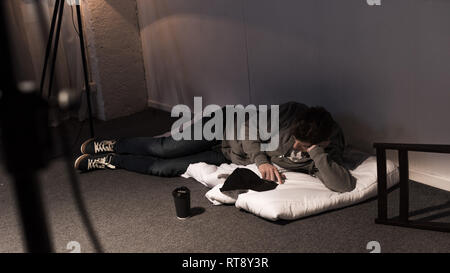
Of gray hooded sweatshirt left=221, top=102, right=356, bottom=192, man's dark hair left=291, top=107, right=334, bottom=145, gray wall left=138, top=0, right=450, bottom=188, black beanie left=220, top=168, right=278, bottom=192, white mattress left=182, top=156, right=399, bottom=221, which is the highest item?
gray wall left=138, top=0, right=450, bottom=188

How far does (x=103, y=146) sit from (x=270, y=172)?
1069 mm

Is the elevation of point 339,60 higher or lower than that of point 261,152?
higher

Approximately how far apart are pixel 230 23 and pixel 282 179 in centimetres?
138

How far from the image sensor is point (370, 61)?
219cm

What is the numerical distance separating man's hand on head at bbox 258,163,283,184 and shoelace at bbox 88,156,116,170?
3.12ft

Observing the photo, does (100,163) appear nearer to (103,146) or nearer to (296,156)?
(103,146)

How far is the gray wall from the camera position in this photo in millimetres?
1969

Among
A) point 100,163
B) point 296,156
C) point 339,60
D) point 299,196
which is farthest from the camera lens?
point 100,163

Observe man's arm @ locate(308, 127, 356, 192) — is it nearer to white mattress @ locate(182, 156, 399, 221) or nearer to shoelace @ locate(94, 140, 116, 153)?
white mattress @ locate(182, 156, 399, 221)

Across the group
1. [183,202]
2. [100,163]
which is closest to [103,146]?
[100,163]

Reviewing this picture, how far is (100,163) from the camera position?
2.53m

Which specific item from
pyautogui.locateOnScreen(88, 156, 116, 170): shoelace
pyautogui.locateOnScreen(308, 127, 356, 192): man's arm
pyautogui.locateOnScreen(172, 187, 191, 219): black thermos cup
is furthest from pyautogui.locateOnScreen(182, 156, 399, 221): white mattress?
pyautogui.locateOnScreen(88, 156, 116, 170): shoelace
